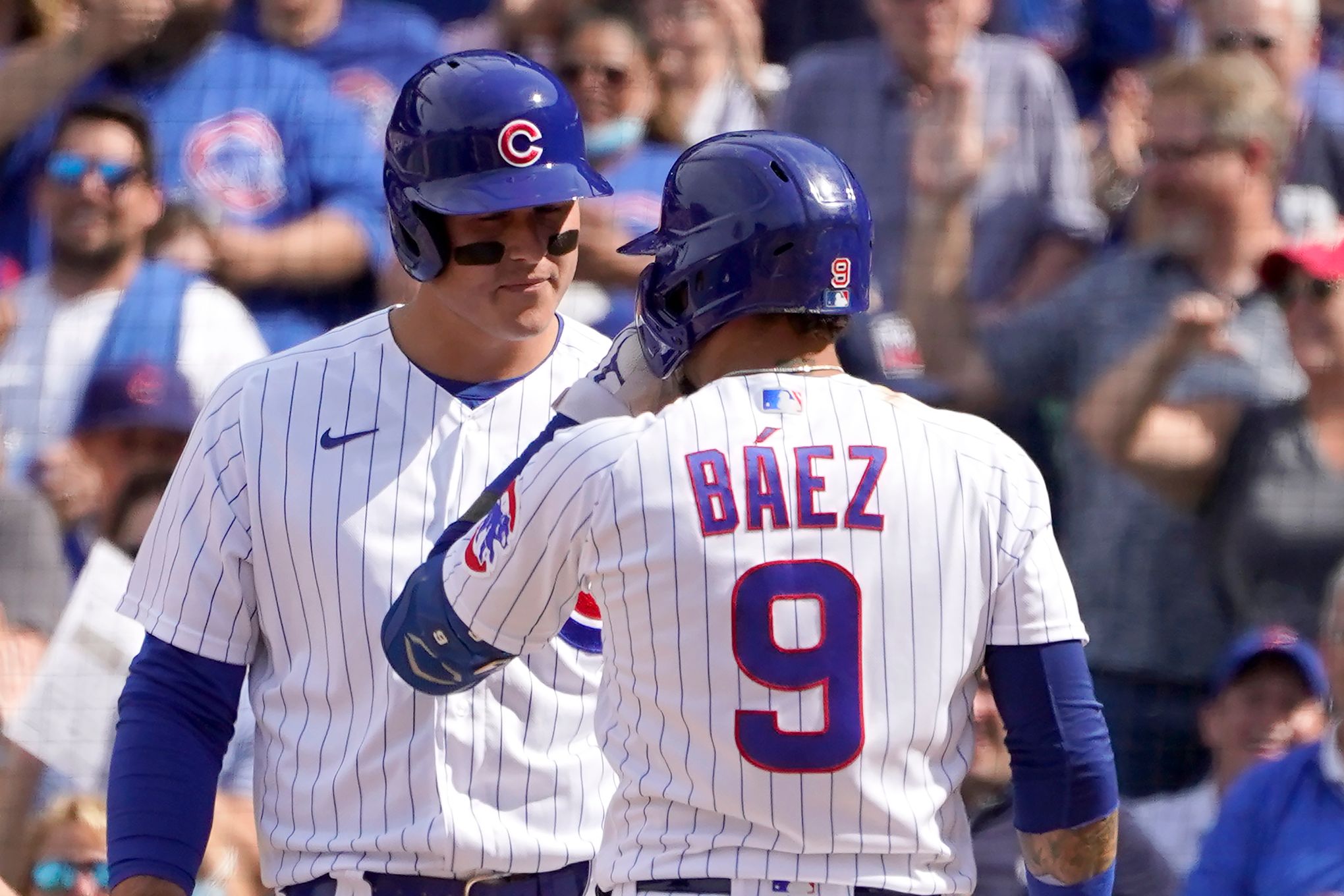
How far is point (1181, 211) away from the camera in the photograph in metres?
4.48

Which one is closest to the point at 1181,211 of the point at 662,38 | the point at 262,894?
the point at 662,38

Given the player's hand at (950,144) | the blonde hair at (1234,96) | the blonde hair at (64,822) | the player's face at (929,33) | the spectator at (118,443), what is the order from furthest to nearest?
the player's face at (929,33)
the player's hand at (950,144)
the spectator at (118,443)
the blonde hair at (1234,96)
the blonde hair at (64,822)

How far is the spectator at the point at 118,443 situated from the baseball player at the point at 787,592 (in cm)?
257

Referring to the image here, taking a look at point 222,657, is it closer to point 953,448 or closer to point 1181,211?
point 953,448

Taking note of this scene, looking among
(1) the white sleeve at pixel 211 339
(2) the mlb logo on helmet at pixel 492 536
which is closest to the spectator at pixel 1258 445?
(1) the white sleeve at pixel 211 339

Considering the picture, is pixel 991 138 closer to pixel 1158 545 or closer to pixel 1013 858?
pixel 1158 545

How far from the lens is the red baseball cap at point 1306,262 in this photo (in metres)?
4.18

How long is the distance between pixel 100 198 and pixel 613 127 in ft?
4.05

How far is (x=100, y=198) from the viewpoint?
474cm

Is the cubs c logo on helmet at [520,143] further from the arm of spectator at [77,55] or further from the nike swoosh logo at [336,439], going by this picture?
the arm of spectator at [77,55]

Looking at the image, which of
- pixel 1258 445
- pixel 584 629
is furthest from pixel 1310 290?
pixel 584 629

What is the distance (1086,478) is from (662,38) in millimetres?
1622

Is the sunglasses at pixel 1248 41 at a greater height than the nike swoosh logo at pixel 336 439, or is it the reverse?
the sunglasses at pixel 1248 41

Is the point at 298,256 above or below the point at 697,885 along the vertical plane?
above
